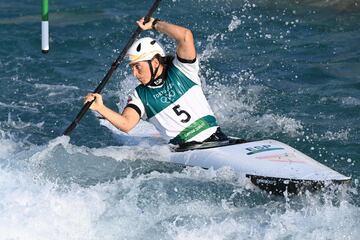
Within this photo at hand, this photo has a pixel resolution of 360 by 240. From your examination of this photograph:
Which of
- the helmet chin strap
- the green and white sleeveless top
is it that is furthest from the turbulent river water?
the helmet chin strap

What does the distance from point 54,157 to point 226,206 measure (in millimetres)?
1899

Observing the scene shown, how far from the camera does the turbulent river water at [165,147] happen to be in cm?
754

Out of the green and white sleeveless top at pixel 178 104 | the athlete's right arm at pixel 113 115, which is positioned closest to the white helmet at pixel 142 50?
the green and white sleeveless top at pixel 178 104

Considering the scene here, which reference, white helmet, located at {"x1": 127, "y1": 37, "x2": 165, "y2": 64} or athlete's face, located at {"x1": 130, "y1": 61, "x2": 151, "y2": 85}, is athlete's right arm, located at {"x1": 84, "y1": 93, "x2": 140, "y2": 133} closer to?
athlete's face, located at {"x1": 130, "y1": 61, "x2": 151, "y2": 85}

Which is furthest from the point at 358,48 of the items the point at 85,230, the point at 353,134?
the point at 85,230

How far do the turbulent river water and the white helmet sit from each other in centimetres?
106

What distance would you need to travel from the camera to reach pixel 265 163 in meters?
7.99

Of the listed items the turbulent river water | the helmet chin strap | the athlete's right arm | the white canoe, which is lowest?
the turbulent river water

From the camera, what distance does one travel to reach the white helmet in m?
8.01

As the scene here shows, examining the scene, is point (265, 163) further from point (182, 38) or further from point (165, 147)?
point (182, 38)

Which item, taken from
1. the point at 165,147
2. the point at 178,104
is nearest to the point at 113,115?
the point at 178,104

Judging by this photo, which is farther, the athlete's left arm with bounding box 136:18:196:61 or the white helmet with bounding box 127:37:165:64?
the athlete's left arm with bounding box 136:18:196:61

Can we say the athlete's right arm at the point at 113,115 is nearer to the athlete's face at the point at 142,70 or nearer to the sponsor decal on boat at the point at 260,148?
the athlete's face at the point at 142,70

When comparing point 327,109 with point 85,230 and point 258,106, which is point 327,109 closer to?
point 258,106
